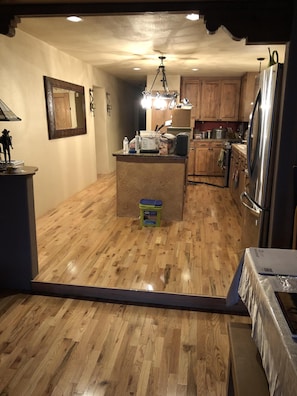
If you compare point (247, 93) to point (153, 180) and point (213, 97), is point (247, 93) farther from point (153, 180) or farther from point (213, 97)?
point (153, 180)

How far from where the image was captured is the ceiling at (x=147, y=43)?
3.29 metres

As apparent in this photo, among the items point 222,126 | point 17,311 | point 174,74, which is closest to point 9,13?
point 17,311

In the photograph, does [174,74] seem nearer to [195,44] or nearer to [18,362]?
[195,44]

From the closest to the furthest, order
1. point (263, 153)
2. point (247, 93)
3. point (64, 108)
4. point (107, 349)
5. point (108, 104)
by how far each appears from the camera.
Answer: point (107, 349) < point (263, 153) < point (64, 108) < point (247, 93) < point (108, 104)

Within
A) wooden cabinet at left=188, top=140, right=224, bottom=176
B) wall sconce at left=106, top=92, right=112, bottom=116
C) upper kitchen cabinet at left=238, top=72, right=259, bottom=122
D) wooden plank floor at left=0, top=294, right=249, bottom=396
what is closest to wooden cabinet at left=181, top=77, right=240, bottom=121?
upper kitchen cabinet at left=238, top=72, right=259, bottom=122

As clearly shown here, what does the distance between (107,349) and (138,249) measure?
1465 mm

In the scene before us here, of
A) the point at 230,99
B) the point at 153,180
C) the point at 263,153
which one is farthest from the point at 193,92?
the point at 263,153

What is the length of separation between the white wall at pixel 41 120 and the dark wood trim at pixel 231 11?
1453mm

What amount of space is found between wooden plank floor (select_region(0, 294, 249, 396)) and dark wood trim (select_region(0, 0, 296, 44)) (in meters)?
2.06

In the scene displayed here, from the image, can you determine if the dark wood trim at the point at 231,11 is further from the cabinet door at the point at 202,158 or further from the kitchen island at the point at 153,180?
the cabinet door at the point at 202,158

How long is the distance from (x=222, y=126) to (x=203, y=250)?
17.0ft

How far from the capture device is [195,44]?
4238mm

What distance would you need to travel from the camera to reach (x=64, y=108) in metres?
5.05

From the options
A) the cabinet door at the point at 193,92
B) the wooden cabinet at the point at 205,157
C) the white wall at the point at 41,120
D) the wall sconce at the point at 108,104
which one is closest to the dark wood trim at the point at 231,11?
the white wall at the point at 41,120
